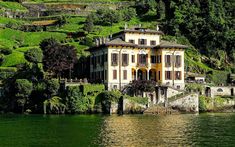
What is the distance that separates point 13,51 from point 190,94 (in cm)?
4712

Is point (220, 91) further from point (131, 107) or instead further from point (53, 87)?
point (53, 87)

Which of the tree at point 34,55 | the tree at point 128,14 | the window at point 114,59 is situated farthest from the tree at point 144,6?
the window at point 114,59

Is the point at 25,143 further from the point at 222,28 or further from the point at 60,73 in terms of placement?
the point at 222,28

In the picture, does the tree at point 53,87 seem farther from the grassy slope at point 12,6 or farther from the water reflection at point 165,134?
the grassy slope at point 12,6

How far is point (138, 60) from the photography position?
342 feet

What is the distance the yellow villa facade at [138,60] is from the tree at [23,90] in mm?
13148

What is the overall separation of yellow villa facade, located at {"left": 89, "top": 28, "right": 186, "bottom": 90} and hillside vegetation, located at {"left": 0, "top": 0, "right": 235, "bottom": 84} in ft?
68.2

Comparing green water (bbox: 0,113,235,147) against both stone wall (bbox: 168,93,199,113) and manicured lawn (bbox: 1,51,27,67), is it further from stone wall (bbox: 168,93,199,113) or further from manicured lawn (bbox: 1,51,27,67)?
manicured lawn (bbox: 1,51,27,67)

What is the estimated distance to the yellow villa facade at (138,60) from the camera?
330 feet

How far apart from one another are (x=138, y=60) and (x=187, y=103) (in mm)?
14022

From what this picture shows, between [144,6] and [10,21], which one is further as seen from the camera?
[144,6]

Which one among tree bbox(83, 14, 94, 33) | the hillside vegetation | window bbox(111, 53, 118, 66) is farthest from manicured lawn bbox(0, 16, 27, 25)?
window bbox(111, 53, 118, 66)

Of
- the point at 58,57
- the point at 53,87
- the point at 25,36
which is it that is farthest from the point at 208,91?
the point at 25,36

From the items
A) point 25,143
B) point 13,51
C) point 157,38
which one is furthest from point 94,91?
point 25,143
